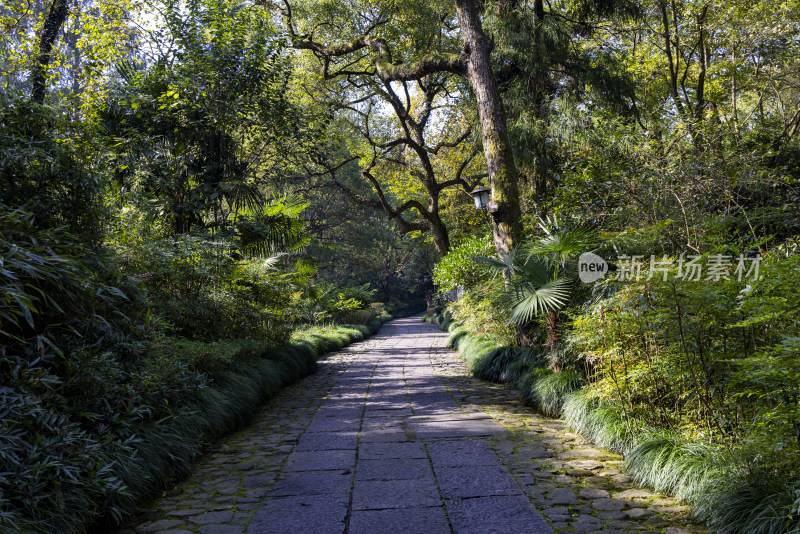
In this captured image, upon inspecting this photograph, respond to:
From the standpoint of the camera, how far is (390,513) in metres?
3.25

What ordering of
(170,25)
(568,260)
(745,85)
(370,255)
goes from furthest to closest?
1. (370,255)
2. (745,85)
3. (170,25)
4. (568,260)

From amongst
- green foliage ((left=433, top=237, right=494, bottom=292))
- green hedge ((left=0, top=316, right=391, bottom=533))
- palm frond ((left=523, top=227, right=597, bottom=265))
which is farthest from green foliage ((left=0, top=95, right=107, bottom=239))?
green foliage ((left=433, top=237, right=494, bottom=292))

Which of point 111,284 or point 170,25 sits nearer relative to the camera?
point 111,284

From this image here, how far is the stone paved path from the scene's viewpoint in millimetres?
3109

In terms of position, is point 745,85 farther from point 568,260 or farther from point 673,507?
point 673,507

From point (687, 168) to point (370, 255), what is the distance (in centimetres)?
3239

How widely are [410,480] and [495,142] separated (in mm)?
5961

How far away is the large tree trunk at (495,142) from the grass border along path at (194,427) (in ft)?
13.4

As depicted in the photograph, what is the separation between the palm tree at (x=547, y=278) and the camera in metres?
5.59

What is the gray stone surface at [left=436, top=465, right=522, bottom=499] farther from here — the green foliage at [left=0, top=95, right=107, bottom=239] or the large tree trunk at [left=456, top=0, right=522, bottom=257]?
the large tree trunk at [left=456, top=0, right=522, bottom=257]

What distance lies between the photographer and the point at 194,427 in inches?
177

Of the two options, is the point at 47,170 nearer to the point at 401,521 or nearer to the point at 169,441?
the point at 169,441

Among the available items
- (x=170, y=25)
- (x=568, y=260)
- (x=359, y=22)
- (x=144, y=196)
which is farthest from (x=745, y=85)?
(x=144, y=196)

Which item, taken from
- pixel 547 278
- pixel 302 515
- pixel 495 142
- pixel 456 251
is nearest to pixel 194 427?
pixel 302 515
